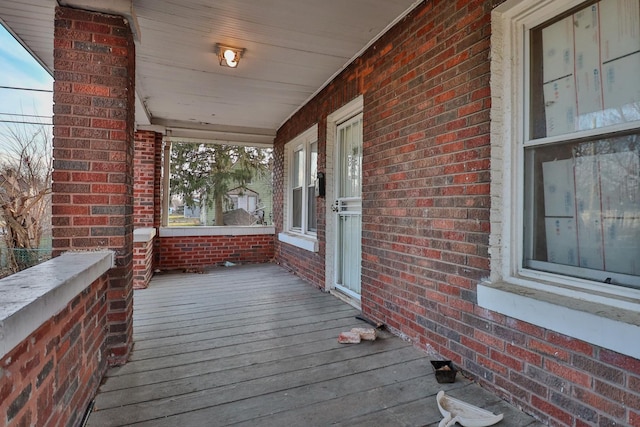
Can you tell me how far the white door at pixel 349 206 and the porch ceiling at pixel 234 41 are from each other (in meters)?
0.75

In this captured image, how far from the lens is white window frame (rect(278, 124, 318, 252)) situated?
4832 millimetres

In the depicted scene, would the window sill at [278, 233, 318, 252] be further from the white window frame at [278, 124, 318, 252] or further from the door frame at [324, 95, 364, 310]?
the door frame at [324, 95, 364, 310]

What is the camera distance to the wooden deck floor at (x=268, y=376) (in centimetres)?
174

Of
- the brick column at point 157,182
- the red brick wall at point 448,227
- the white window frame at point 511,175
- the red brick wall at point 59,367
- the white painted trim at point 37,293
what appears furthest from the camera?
the brick column at point 157,182

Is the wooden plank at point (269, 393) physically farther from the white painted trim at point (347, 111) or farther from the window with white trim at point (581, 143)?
the white painted trim at point (347, 111)

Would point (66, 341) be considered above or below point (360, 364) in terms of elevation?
above

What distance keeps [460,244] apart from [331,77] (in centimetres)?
269

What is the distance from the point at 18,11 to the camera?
251 cm

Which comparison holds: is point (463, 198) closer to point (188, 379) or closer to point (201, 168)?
point (188, 379)

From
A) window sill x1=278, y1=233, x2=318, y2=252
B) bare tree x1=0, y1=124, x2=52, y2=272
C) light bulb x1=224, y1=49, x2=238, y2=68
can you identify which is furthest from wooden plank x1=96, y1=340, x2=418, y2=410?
bare tree x1=0, y1=124, x2=52, y2=272

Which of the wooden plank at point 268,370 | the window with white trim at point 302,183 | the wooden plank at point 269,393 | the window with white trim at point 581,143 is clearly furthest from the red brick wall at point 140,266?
the window with white trim at point 581,143

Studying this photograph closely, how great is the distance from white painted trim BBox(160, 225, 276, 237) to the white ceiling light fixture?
3.50 meters

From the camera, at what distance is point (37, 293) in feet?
3.70

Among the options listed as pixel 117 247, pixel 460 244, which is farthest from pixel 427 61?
pixel 117 247
